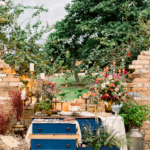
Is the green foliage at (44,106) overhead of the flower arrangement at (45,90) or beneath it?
beneath

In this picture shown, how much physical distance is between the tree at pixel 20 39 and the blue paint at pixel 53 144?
9.52 feet

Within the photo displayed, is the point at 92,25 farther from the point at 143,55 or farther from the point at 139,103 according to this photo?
the point at 139,103

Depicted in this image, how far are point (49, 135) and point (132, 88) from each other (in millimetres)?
2154

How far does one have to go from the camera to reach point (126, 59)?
5699 millimetres

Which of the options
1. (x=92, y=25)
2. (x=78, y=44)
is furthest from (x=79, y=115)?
(x=78, y=44)

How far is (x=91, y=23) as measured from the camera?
7246 mm

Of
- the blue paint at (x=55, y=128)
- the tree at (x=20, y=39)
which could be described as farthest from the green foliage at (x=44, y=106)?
the tree at (x=20, y=39)

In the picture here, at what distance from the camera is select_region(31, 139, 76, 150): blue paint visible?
135 inches

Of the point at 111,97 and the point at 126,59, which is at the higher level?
the point at 126,59

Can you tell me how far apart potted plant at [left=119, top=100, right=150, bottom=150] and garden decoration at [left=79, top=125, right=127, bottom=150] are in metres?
0.38

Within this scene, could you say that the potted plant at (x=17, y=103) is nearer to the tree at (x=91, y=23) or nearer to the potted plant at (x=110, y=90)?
the potted plant at (x=110, y=90)

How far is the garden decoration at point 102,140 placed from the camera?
3529 mm

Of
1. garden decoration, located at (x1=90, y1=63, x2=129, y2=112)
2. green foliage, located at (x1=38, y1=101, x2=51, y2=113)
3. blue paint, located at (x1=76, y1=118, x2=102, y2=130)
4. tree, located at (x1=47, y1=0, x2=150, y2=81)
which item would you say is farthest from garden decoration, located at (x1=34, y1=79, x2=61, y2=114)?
tree, located at (x1=47, y1=0, x2=150, y2=81)

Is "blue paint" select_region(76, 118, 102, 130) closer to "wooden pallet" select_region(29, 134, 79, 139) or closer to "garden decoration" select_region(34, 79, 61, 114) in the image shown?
"wooden pallet" select_region(29, 134, 79, 139)
